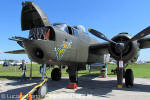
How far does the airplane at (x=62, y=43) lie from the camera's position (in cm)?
593

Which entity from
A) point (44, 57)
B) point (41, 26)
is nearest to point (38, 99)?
point (44, 57)

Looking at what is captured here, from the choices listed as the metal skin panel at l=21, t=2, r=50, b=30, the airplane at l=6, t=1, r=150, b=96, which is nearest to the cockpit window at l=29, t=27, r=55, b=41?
the airplane at l=6, t=1, r=150, b=96

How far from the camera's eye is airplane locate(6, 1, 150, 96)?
5.93 meters

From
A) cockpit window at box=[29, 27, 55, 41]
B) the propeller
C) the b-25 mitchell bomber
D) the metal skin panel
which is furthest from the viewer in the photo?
the propeller

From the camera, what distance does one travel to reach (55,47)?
631 centimetres

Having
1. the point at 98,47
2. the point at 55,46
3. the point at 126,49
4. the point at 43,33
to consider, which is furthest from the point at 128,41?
the point at 43,33

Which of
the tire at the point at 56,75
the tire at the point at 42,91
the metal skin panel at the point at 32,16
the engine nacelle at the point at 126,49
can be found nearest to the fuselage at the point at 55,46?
the metal skin panel at the point at 32,16

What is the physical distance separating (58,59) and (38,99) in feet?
6.54

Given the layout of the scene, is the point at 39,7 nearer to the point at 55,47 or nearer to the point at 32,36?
the point at 32,36

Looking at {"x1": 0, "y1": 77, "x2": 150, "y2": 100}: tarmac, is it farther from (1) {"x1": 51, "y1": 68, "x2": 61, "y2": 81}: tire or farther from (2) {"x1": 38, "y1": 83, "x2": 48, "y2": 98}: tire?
(1) {"x1": 51, "y1": 68, "x2": 61, "y2": 81}: tire

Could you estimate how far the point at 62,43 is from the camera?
6.75 metres

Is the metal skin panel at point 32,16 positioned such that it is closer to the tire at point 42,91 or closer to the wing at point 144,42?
the tire at point 42,91

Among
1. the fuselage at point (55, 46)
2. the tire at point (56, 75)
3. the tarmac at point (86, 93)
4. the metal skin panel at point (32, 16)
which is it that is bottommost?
the tarmac at point (86, 93)

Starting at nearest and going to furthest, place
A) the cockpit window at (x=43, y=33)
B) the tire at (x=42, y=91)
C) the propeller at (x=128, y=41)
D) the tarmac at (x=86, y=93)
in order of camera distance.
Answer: the tire at (x=42, y=91), the cockpit window at (x=43, y=33), the tarmac at (x=86, y=93), the propeller at (x=128, y=41)
